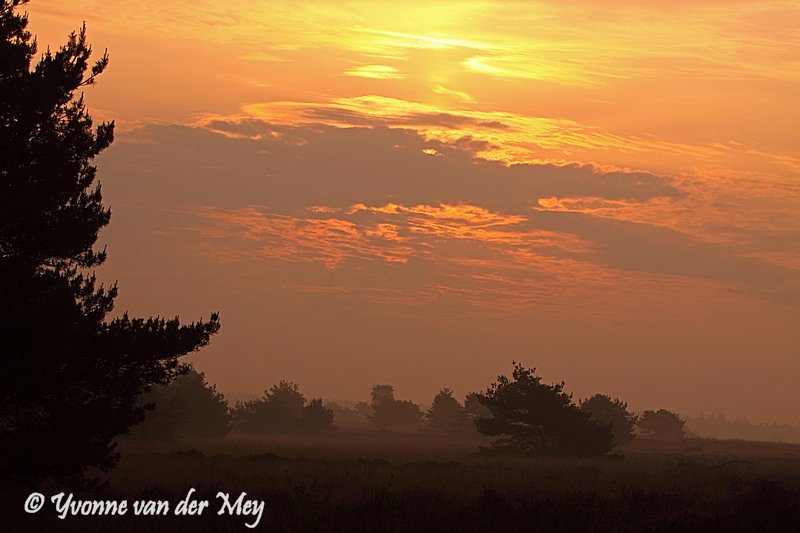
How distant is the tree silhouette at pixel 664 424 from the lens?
10062 centimetres

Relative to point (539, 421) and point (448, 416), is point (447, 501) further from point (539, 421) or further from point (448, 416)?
point (448, 416)

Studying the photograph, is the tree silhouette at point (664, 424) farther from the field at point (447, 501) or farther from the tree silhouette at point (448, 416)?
the field at point (447, 501)

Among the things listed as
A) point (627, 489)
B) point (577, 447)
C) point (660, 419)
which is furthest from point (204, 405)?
point (660, 419)

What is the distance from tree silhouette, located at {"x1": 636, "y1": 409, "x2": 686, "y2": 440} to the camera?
100625mm

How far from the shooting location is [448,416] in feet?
310

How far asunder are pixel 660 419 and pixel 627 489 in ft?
264

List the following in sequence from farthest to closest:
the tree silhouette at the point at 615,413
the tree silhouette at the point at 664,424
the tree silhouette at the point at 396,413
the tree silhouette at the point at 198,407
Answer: the tree silhouette at the point at 396,413 < the tree silhouette at the point at 664,424 < the tree silhouette at the point at 615,413 < the tree silhouette at the point at 198,407

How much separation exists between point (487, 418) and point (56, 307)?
116 ft

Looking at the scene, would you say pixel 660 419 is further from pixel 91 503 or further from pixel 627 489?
pixel 91 503

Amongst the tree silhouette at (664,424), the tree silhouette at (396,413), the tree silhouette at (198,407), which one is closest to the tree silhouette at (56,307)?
the tree silhouette at (198,407)

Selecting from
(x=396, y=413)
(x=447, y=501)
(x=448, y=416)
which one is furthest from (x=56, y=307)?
(x=396, y=413)

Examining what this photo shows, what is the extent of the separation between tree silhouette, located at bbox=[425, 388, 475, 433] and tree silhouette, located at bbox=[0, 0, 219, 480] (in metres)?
71.3

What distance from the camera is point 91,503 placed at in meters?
19.6

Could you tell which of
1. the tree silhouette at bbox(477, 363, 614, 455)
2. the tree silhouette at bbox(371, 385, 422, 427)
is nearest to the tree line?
the tree silhouette at bbox(477, 363, 614, 455)
